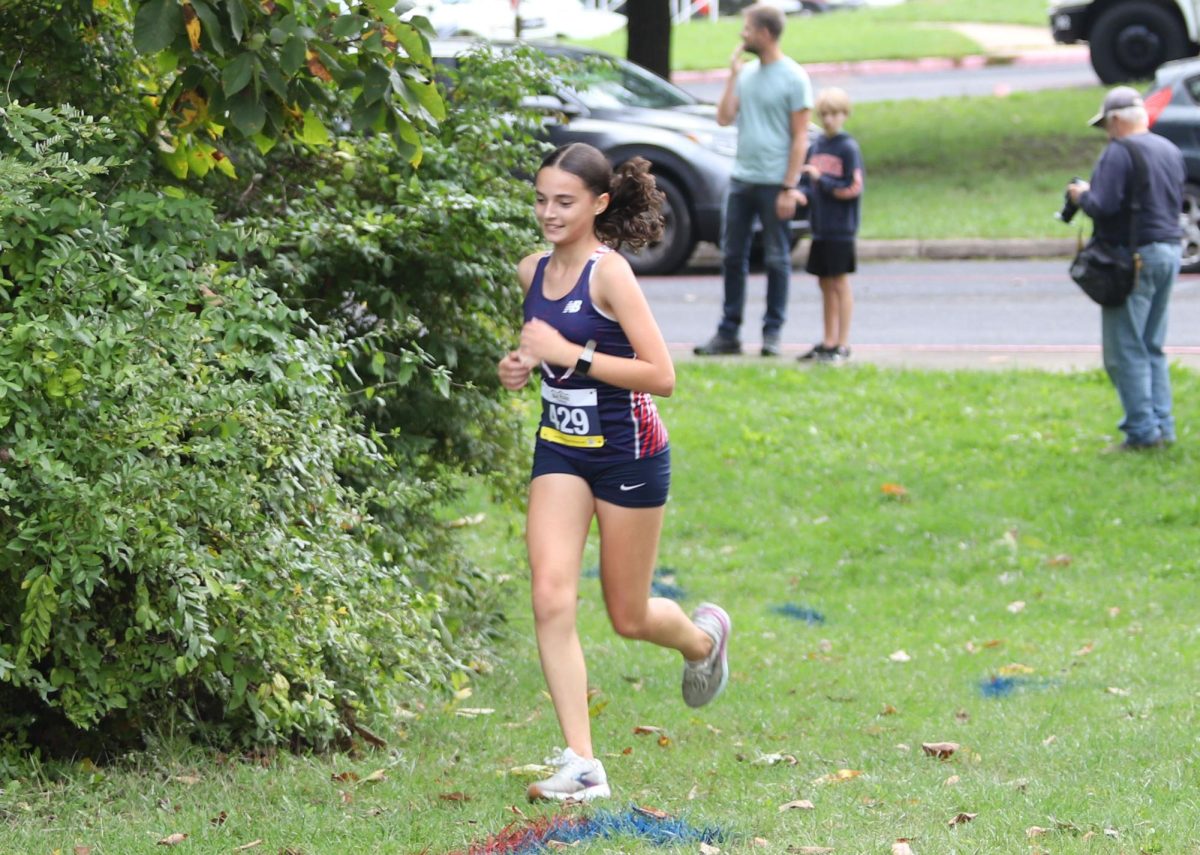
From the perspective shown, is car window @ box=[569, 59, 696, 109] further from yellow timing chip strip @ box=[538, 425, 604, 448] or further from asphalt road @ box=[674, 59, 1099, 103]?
asphalt road @ box=[674, 59, 1099, 103]

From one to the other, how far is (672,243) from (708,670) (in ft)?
35.2

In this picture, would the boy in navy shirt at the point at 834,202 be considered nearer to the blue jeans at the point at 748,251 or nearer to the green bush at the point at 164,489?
the blue jeans at the point at 748,251

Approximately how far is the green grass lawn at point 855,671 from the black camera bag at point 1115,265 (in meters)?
0.98

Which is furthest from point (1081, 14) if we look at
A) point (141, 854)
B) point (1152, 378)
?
point (141, 854)

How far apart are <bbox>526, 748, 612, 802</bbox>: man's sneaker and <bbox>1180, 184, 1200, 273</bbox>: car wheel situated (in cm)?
1206

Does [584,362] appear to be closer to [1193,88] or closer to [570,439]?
[570,439]

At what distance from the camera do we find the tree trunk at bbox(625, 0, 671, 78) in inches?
778

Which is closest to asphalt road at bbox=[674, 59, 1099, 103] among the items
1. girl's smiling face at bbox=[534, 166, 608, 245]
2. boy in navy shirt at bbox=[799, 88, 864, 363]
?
boy in navy shirt at bbox=[799, 88, 864, 363]

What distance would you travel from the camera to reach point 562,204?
5039mm

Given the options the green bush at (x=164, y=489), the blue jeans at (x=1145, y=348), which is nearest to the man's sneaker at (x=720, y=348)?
the blue jeans at (x=1145, y=348)

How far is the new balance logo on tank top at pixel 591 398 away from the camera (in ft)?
16.4

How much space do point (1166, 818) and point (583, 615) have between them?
13.3ft

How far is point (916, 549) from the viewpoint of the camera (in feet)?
28.8

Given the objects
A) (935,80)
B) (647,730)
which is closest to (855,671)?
(647,730)
